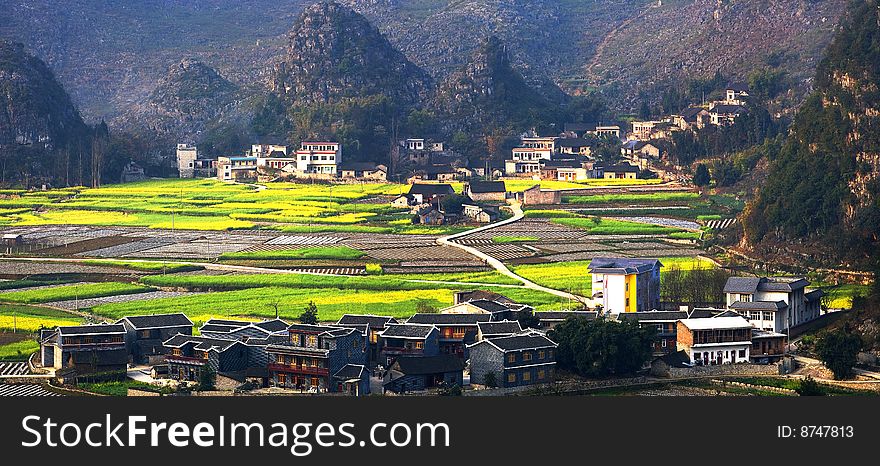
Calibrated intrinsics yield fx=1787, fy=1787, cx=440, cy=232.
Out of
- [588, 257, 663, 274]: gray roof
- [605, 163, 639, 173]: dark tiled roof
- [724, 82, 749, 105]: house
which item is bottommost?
[588, 257, 663, 274]: gray roof

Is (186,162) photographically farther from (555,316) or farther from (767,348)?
(767,348)

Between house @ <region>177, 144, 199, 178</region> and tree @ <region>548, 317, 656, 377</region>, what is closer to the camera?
tree @ <region>548, 317, 656, 377</region>

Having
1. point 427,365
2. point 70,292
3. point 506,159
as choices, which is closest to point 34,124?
point 506,159

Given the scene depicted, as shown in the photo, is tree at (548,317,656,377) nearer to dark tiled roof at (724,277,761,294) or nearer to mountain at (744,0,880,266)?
dark tiled roof at (724,277,761,294)

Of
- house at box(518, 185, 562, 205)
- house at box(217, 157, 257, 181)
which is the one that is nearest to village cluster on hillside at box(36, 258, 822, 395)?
house at box(518, 185, 562, 205)

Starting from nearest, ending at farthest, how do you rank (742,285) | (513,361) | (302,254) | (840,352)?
(513,361) < (840,352) < (742,285) < (302,254)

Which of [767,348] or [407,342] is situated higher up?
[407,342]
